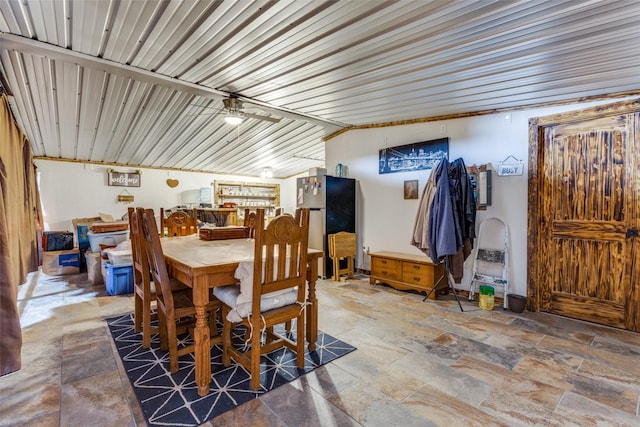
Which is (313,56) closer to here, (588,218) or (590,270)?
(588,218)

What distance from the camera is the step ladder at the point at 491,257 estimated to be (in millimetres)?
3631

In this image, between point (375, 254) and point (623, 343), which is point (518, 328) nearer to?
point (623, 343)

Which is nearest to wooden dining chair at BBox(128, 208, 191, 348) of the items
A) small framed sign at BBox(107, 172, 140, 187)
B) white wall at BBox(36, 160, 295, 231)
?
white wall at BBox(36, 160, 295, 231)

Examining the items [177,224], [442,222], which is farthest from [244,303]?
[442,222]

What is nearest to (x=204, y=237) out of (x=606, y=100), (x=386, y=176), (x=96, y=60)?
(x=96, y=60)

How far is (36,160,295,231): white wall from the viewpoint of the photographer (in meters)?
6.45

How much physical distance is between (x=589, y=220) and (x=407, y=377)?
109 inches

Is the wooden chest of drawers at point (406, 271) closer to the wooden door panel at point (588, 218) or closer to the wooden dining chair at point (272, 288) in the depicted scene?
the wooden door panel at point (588, 218)

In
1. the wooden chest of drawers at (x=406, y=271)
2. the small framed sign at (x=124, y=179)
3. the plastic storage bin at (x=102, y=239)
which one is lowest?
the wooden chest of drawers at (x=406, y=271)

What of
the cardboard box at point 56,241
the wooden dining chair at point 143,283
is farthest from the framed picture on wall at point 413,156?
the cardboard box at point 56,241

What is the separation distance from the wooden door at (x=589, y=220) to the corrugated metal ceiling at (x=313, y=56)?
1.53 feet

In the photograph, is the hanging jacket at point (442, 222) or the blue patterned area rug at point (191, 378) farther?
the hanging jacket at point (442, 222)

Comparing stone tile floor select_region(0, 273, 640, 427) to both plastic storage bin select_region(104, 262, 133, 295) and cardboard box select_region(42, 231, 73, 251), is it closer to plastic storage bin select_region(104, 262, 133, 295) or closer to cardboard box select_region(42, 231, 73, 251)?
plastic storage bin select_region(104, 262, 133, 295)

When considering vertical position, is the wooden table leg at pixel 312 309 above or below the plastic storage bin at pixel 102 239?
below
